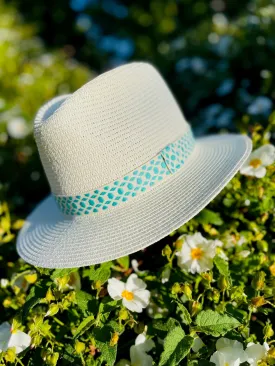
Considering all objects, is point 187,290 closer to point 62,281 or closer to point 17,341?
point 62,281

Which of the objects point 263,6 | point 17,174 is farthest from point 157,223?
point 263,6

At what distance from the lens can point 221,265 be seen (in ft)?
4.50

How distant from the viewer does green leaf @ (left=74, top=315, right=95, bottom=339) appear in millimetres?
1275

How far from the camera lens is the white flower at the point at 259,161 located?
1552 millimetres

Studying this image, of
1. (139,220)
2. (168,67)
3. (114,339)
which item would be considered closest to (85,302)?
(114,339)

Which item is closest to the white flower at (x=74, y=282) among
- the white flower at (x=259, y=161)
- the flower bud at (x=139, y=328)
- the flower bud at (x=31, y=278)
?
the flower bud at (x=31, y=278)

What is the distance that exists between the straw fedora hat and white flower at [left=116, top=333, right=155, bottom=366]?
0.27 meters

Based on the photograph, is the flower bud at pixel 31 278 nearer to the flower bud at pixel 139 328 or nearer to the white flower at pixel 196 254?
the flower bud at pixel 139 328

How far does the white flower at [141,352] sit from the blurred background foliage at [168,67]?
95 centimetres

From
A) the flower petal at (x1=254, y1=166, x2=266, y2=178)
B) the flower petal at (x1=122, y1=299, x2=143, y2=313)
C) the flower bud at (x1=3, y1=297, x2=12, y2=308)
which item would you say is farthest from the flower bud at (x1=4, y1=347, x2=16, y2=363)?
the flower petal at (x1=254, y1=166, x2=266, y2=178)

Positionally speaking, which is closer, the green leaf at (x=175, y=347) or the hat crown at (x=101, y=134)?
the green leaf at (x=175, y=347)

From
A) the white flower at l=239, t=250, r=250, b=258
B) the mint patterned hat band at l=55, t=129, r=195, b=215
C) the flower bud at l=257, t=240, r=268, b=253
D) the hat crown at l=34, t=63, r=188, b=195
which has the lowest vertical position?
the flower bud at l=257, t=240, r=268, b=253

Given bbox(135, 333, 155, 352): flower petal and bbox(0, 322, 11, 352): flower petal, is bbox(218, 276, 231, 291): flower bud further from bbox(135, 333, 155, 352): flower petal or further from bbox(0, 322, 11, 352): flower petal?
bbox(0, 322, 11, 352): flower petal

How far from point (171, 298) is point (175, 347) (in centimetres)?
20
